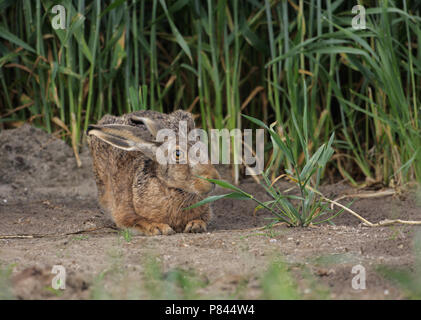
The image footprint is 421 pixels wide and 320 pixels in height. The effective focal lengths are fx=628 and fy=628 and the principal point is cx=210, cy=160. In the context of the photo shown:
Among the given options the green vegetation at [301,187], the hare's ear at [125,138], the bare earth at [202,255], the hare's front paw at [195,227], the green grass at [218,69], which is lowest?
the hare's front paw at [195,227]

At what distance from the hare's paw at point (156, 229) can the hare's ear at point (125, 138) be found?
0.41 metres

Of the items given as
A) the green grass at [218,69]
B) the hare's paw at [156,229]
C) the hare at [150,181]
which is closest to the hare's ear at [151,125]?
the hare at [150,181]

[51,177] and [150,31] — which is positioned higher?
[150,31]

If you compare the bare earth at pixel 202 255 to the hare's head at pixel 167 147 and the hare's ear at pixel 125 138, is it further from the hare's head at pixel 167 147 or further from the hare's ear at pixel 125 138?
the hare's ear at pixel 125 138

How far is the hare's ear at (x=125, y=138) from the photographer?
369 centimetres

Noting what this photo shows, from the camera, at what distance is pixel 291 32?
5527mm

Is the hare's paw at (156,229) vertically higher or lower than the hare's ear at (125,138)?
lower

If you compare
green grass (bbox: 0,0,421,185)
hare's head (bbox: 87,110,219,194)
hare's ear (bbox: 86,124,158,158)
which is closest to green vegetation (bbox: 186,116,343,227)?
hare's head (bbox: 87,110,219,194)

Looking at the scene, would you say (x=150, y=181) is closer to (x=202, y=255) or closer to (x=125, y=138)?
(x=125, y=138)

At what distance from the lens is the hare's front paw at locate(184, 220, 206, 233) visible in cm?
370

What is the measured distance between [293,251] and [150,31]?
2.92m

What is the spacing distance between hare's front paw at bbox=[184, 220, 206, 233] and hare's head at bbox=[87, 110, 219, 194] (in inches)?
10.8
